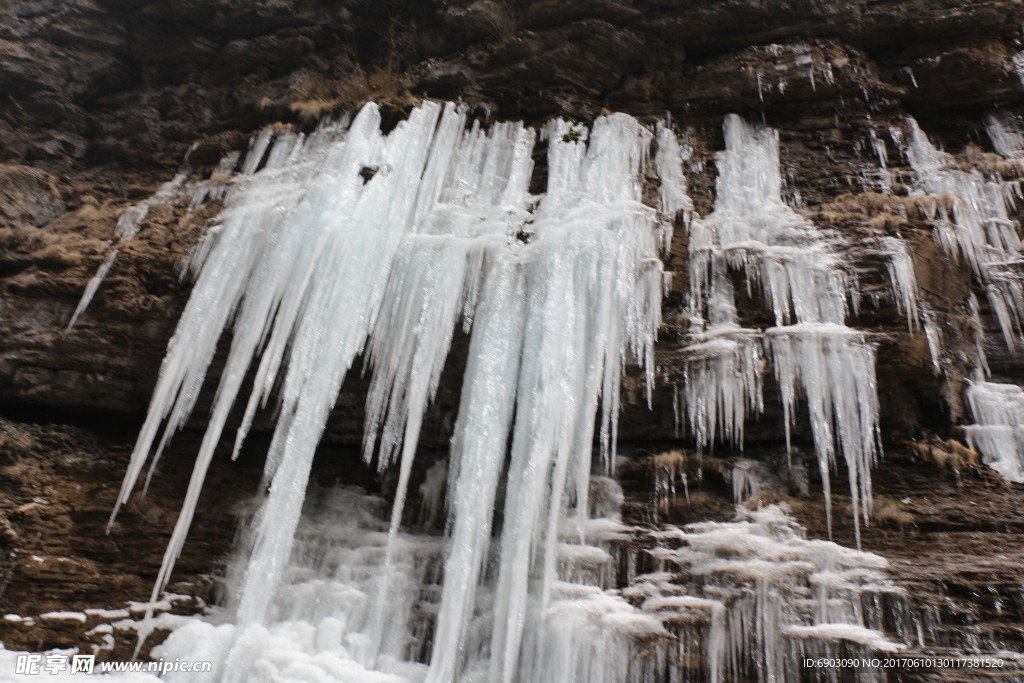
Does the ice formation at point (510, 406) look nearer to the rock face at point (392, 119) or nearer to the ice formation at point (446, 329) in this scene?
the ice formation at point (446, 329)

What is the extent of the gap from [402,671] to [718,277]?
4.23m

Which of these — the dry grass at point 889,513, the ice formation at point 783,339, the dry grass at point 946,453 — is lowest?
the dry grass at point 889,513

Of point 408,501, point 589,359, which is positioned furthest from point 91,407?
point 589,359

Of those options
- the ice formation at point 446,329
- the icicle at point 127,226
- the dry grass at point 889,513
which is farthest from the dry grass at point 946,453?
the icicle at point 127,226

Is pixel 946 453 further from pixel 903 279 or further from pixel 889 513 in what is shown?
pixel 903 279

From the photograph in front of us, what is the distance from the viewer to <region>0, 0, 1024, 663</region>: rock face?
5.08 meters

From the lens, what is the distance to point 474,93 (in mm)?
7371

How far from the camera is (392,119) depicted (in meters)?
6.96

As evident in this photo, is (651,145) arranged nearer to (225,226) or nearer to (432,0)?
(432,0)

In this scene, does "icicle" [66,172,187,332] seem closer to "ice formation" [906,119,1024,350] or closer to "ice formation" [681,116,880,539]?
"ice formation" [681,116,880,539]

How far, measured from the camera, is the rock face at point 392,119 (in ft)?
16.7

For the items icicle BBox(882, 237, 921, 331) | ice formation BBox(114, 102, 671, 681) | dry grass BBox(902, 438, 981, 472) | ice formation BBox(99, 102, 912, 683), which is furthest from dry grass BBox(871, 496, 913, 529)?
ice formation BBox(114, 102, 671, 681)

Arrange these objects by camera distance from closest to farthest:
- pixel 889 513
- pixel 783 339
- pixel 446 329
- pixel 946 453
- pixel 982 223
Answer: pixel 889 513 < pixel 946 453 < pixel 783 339 < pixel 446 329 < pixel 982 223

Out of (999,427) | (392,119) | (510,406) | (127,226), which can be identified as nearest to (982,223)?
(999,427)
